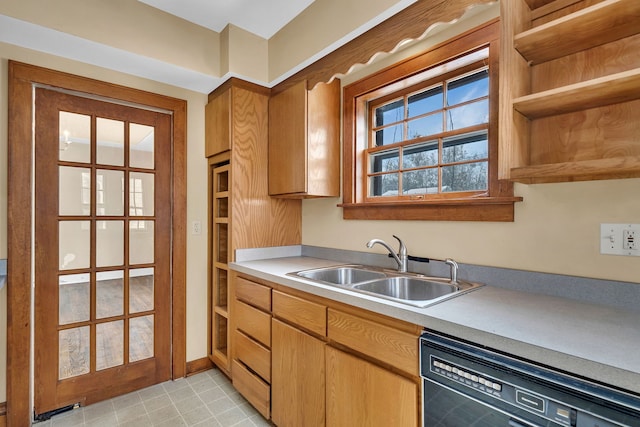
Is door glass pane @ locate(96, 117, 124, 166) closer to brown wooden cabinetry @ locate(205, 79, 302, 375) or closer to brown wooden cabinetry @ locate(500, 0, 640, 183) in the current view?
brown wooden cabinetry @ locate(205, 79, 302, 375)

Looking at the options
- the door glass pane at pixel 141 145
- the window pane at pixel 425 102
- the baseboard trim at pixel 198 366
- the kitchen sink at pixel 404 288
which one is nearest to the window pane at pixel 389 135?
the window pane at pixel 425 102

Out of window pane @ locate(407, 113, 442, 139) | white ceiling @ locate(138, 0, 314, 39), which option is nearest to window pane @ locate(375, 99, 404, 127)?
window pane @ locate(407, 113, 442, 139)

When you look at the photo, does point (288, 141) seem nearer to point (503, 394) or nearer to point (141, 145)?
point (141, 145)

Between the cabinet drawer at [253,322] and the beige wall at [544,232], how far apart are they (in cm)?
97

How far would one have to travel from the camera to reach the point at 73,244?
205 centimetres

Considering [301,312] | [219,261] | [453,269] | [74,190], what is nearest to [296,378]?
[301,312]

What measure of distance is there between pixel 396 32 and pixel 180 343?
254 centimetres

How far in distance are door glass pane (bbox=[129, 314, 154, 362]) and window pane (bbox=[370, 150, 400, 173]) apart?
6.49 feet

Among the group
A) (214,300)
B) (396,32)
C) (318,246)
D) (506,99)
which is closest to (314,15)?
(396,32)

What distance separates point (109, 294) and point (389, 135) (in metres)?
2.22

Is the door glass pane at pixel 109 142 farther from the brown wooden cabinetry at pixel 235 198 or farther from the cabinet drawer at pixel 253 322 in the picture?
the cabinet drawer at pixel 253 322

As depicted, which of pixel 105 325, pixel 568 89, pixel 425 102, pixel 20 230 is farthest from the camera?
pixel 105 325

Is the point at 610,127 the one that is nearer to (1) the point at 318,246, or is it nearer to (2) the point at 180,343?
(1) the point at 318,246

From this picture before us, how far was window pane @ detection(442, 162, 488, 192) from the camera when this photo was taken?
65.6 inches
